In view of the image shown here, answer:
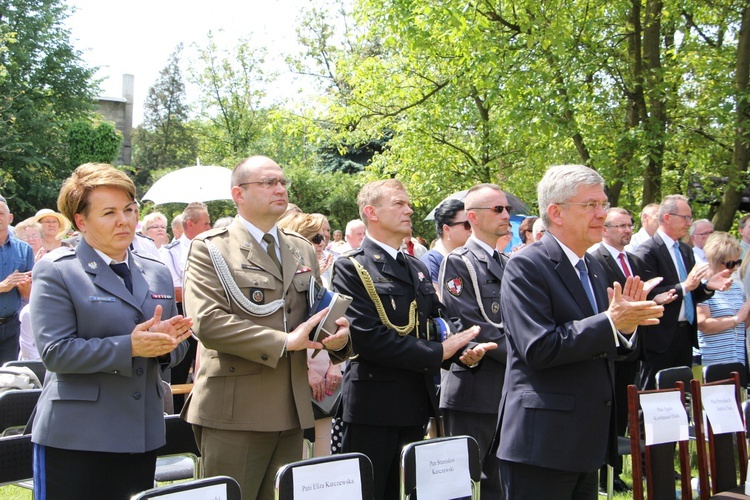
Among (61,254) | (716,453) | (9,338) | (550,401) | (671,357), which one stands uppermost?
(61,254)

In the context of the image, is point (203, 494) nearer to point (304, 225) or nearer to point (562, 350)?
point (562, 350)

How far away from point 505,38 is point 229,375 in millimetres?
8558

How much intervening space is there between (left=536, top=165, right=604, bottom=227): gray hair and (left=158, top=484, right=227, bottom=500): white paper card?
1.73m

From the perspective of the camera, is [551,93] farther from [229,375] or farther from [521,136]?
[229,375]

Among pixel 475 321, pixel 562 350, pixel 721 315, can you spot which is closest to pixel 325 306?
pixel 562 350

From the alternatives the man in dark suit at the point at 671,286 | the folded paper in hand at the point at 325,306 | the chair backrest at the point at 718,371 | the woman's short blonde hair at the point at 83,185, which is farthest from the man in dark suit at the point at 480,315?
the man in dark suit at the point at 671,286

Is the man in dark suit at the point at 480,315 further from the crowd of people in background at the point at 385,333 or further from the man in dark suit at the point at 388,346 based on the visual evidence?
the man in dark suit at the point at 388,346

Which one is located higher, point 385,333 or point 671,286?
point 671,286

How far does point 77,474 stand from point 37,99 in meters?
29.5

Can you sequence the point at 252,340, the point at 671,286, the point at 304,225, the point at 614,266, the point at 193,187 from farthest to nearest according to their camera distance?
1. the point at 193,187
2. the point at 671,286
3. the point at 614,266
4. the point at 304,225
5. the point at 252,340

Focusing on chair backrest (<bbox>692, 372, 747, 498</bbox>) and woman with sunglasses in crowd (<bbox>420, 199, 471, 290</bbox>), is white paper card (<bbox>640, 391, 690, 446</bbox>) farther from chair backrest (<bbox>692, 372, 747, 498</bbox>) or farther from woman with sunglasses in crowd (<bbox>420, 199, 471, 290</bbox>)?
woman with sunglasses in crowd (<bbox>420, 199, 471, 290</bbox>)

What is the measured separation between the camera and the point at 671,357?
6.29 meters

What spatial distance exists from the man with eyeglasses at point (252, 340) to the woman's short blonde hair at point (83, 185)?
498mm

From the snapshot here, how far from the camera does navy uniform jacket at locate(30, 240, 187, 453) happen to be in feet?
8.86
